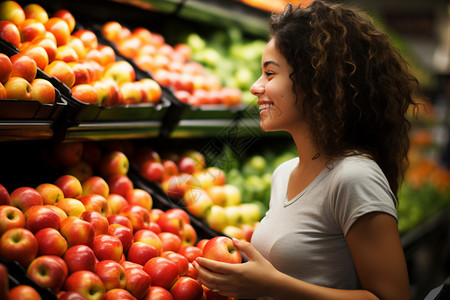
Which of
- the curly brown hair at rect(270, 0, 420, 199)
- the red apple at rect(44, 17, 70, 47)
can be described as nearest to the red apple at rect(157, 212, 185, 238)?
the curly brown hair at rect(270, 0, 420, 199)

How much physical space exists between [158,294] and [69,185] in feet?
1.99

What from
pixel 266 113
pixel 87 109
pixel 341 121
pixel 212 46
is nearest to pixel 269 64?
pixel 266 113

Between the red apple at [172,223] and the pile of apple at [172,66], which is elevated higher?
the pile of apple at [172,66]

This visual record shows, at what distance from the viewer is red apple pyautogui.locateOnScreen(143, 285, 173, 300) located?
131cm

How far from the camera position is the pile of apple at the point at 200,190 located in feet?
6.93

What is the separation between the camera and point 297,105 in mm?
1388

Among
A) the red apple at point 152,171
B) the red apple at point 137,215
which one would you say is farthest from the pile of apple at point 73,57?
the red apple at point 137,215

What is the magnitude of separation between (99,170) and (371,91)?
127cm

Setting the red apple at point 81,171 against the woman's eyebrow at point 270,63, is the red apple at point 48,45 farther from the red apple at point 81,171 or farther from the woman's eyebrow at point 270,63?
the woman's eyebrow at point 270,63

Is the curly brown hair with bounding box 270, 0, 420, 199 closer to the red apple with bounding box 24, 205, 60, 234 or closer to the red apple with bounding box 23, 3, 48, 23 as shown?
the red apple with bounding box 24, 205, 60, 234

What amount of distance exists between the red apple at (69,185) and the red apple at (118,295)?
0.54 meters

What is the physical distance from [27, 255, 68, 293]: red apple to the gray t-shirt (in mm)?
636

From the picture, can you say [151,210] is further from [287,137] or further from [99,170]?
[287,137]

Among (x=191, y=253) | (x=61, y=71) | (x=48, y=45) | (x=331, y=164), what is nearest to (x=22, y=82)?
(x=61, y=71)
